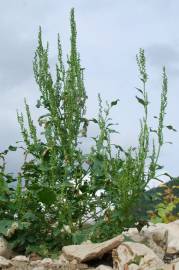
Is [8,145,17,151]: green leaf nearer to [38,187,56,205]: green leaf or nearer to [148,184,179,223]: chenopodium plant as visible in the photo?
[38,187,56,205]: green leaf

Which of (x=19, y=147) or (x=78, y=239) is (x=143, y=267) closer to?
(x=78, y=239)

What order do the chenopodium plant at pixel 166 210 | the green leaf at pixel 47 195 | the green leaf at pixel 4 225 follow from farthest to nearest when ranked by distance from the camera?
the chenopodium plant at pixel 166 210 < the green leaf at pixel 4 225 < the green leaf at pixel 47 195

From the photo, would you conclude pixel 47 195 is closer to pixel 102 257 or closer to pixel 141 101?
pixel 102 257

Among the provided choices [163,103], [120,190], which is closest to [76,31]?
[163,103]

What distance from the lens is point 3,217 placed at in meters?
6.77

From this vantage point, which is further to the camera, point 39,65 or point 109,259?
point 39,65

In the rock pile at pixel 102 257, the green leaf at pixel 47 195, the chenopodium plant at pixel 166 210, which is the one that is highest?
the chenopodium plant at pixel 166 210

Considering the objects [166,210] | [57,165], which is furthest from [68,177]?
[166,210]

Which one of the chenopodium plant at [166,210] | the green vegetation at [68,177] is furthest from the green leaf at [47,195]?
the chenopodium plant at [166,210]

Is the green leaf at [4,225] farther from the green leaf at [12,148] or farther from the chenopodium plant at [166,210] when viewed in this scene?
the chenopodium plant at [166,210]

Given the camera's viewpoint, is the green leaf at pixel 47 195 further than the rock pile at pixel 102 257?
Yes

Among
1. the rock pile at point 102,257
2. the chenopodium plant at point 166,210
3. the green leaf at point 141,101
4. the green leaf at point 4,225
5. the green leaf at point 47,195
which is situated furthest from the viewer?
the chenopodium plant at point 166,210

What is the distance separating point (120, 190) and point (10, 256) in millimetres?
1570

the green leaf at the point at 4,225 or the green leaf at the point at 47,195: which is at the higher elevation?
the green leaf at the point at 47,195
